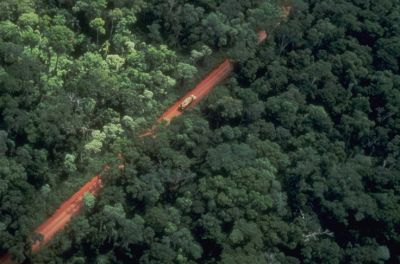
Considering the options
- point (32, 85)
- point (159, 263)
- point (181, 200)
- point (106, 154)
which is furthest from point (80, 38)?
point (159, 263)

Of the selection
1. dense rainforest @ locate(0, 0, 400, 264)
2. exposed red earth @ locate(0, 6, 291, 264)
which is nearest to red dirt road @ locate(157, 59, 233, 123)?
exposed red earth @ locate(0, 6, 291, 264)

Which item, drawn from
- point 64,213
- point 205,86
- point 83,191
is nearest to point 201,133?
point 205,86

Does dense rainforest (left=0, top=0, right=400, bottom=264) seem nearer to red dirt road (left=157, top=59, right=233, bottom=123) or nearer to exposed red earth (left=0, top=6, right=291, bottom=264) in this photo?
exposed red earth (left=0, top=6, right=291, bottom=264)

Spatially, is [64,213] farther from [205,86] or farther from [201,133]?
[205,86]

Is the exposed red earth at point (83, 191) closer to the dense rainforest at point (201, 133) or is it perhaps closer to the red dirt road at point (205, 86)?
the red dirt road at point (205, 86)

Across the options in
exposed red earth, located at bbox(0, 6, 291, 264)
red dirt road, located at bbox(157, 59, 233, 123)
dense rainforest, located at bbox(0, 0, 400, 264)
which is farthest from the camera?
red dirt road, located at bbox(157, 59, 233, 123)
